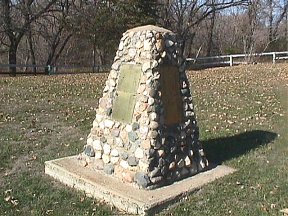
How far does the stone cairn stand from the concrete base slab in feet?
0.40

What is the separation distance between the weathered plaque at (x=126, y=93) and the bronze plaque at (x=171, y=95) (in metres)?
0.35

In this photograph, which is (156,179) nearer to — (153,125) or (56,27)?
(153,125)

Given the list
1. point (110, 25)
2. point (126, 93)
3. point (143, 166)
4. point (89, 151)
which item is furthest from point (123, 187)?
point (110, 25)

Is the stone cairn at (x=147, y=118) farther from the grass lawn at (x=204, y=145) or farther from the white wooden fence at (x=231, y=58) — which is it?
the white wooden fence at (x=231, y=58)

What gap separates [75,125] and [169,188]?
4326 mm

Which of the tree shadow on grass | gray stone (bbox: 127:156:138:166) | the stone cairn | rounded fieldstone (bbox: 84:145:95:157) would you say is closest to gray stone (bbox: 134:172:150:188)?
the stone cairn

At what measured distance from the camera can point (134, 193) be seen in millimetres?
4992

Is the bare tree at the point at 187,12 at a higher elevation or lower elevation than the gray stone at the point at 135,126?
higher

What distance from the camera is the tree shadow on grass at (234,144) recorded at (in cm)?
679

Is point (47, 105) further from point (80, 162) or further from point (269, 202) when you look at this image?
point (269, 202)

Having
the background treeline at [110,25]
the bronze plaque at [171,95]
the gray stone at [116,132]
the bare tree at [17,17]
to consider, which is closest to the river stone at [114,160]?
the gray stone at [116,132]

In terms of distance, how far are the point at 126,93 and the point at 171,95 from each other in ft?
2.00

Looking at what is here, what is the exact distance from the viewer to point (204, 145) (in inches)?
293


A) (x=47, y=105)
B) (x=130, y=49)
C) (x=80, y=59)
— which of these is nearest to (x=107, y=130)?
(x=130, y=49)
